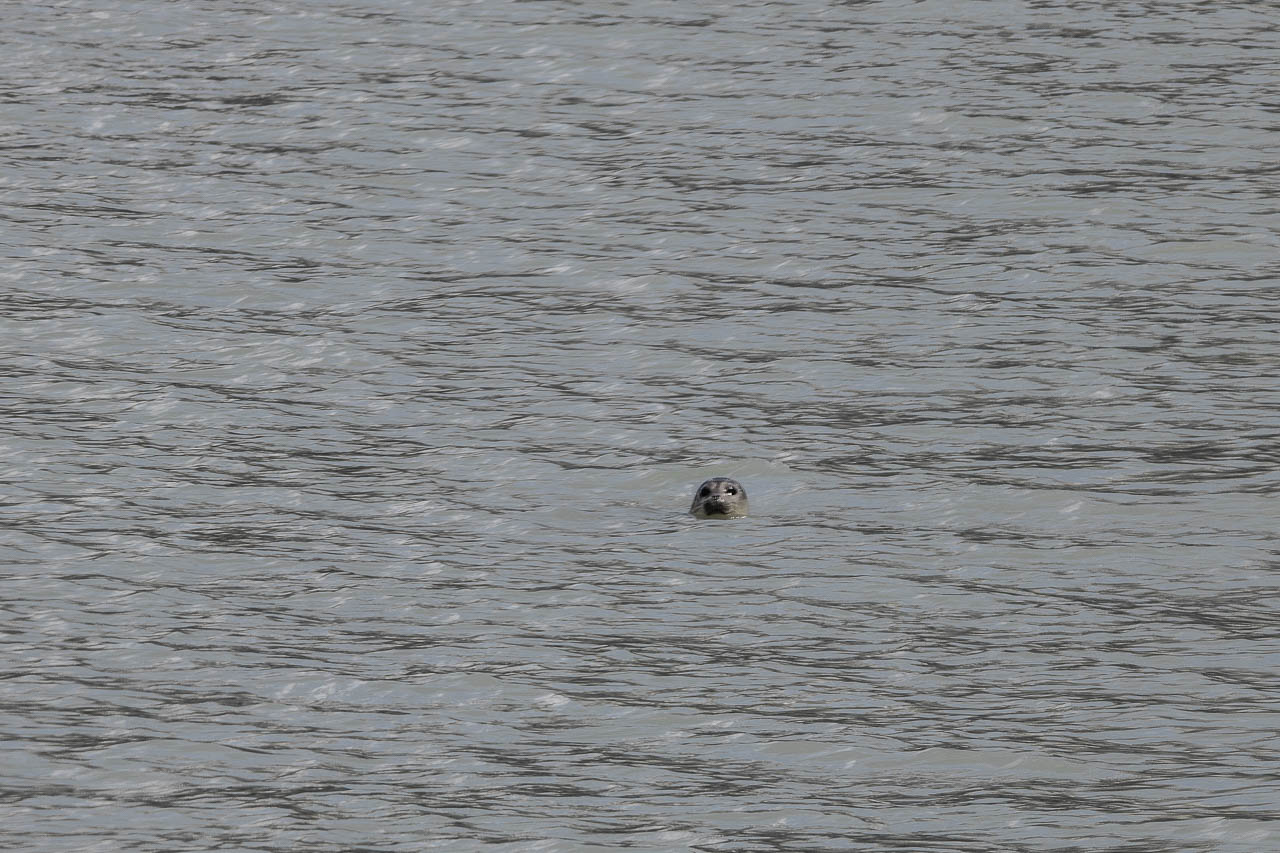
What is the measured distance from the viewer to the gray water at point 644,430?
1323cm

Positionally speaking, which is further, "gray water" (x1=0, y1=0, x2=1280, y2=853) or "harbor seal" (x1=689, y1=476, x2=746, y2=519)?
"harbor seal" (x1=689, y1=476, x2=746, y2=519)

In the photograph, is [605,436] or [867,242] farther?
[867,242]

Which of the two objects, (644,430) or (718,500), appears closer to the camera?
(718,500)

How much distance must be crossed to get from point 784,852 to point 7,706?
16.3 ft

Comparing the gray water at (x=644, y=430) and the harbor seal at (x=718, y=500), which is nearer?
the gray water at (x=644, y=430)

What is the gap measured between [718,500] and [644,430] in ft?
6.97

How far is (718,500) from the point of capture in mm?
17328

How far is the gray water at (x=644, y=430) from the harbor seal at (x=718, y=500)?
0.31 meters

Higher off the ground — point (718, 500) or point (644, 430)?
point (718, 500)

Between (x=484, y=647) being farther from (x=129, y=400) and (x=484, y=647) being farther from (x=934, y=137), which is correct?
(x=934, y=137)

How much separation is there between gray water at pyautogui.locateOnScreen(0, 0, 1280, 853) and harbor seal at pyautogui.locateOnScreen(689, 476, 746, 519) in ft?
1.02

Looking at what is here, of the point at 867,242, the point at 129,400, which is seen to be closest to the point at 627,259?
the point at 867,242

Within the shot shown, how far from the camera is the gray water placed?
43.4 feet

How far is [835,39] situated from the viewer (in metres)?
31.4
